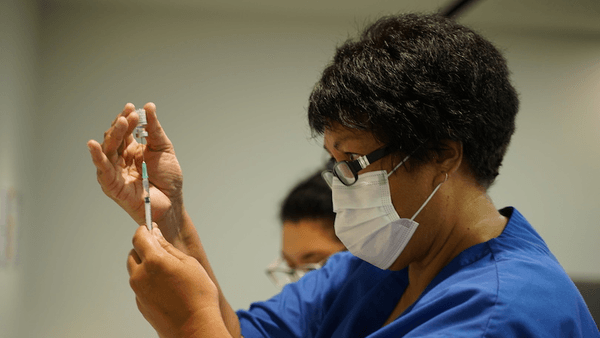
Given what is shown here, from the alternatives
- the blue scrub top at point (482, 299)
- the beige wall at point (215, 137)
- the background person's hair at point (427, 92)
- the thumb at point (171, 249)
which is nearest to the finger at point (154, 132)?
the thumb at point (171, 249)

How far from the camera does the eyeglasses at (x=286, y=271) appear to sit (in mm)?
2154

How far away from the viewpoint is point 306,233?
7.20 feet

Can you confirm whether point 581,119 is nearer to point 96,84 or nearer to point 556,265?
point 556,265

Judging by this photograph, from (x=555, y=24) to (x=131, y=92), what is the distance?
118 inches

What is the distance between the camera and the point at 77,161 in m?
3.32

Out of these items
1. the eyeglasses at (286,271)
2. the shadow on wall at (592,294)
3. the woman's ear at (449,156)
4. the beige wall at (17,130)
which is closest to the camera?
the woman's ear at (449,156)

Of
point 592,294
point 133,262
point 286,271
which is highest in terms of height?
point 133,262

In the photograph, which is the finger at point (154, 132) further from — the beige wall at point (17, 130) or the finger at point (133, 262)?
the beige wall at point (17, 130)

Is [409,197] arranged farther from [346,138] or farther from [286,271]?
[286,271]

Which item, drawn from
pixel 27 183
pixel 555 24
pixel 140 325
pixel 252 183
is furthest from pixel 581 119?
pixel 27 183

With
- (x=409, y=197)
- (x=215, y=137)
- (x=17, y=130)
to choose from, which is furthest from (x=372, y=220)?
(x=215, y=137)

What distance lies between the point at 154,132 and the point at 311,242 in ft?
3.88

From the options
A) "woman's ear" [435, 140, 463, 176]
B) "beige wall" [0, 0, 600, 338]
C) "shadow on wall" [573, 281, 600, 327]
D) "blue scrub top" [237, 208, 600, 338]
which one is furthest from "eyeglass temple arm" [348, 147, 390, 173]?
"beige wall" [0, 0, 600, 338]

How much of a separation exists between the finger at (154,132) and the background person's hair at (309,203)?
1125 mm
